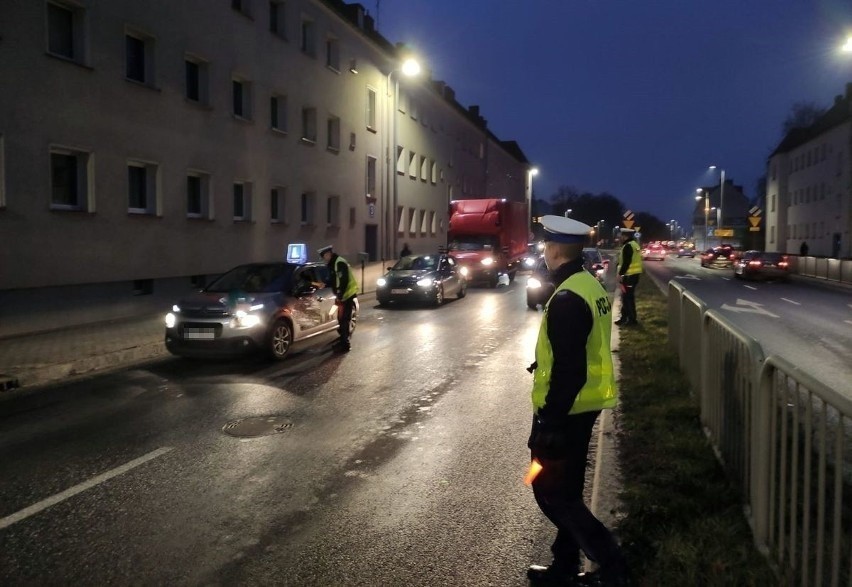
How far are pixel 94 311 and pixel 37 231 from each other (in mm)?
2339

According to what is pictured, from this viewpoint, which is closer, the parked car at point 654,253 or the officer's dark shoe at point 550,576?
the officer's dark shoe at point 550,576

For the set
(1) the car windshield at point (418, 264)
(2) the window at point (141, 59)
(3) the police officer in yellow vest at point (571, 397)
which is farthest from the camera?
(1) the car windshield at point (418, 264)

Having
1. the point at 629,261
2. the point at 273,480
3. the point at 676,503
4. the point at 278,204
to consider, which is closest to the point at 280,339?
the point at 273,480

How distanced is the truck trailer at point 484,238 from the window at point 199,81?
1150 cm

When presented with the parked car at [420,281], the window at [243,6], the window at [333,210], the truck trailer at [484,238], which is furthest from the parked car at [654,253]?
the window at [243,6]

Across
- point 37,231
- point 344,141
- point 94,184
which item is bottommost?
point 37,231

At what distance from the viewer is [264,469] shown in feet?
18.6

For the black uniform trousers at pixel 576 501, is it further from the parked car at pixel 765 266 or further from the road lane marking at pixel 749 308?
the parked car at pixel 765 266

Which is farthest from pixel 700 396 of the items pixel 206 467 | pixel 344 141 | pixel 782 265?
pixel 782 265

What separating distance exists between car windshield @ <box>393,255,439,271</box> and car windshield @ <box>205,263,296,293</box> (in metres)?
8.80

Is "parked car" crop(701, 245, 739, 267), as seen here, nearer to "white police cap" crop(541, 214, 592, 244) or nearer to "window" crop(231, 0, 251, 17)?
Result: "window" crop(231, 0, 251, 17)

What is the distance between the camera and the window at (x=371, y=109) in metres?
34.9

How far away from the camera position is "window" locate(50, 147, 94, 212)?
1520 centimetres

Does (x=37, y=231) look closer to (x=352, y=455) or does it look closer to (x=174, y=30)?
(x=174, y=30)
